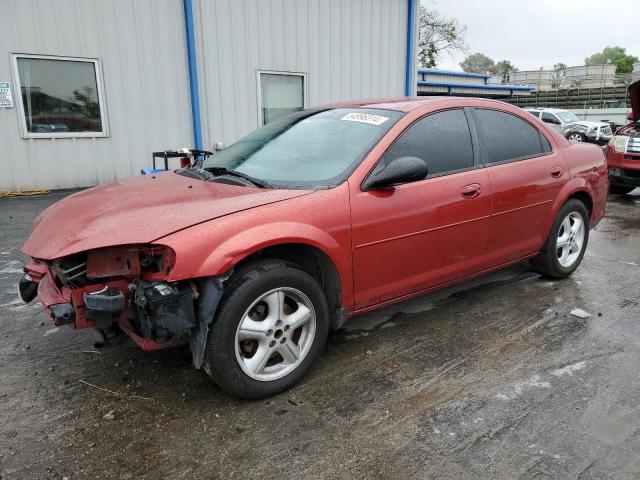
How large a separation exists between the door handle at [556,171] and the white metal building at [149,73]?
6.74m

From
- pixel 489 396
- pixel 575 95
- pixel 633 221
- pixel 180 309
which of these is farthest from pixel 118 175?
pixel 575 95

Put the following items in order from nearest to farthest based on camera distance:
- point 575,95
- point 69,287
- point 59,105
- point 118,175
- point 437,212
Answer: point 69,287
point 437,212
point 59,105
point 118,175
point 575,95

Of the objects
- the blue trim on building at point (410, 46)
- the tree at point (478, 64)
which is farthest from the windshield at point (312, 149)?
the tree at point (478, 64)

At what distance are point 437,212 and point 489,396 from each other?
119 centimetres

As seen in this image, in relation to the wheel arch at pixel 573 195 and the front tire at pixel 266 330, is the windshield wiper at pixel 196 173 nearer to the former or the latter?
the front tire at pixel 266 330

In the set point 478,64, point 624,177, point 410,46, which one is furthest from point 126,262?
point 478,64

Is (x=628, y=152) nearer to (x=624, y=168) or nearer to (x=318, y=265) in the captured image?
(x=624, y=168)

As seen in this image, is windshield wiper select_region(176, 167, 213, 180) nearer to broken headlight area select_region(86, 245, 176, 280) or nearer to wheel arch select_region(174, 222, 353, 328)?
wheel arch select_region(174, 222, 353, 328)

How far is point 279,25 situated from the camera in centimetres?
978

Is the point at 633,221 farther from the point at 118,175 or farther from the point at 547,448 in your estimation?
the point at 118,175

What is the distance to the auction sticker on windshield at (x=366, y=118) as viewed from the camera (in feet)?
10.9

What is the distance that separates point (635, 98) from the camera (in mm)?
9281

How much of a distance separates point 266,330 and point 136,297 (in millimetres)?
687

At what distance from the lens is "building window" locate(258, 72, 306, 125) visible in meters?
10.0
